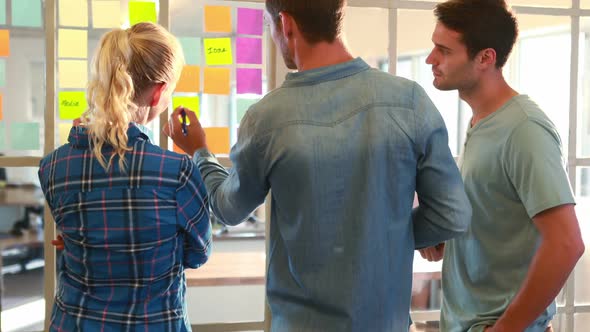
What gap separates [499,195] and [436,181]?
0.26 meters

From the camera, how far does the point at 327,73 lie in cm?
109

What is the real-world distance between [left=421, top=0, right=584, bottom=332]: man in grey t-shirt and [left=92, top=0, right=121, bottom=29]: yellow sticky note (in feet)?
2.53

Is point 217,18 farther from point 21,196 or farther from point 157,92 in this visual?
point 21,196

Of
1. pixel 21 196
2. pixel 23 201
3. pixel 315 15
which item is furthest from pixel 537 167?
pixel 21 196

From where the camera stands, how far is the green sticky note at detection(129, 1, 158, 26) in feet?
4.95

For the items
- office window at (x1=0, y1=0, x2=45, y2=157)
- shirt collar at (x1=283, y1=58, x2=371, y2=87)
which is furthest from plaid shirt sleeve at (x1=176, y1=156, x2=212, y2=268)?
office window at (x1=0, y1=0, x2=45, y2=157)

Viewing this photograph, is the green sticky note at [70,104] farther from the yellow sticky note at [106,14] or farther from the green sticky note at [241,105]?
the green sticky note at [241,105]

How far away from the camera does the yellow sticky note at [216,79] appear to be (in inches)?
61.3

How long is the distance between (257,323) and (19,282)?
25.1 feet

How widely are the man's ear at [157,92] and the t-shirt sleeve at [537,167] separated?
725 millimetres

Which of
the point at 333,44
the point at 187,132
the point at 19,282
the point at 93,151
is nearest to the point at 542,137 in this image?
the point at 333,44

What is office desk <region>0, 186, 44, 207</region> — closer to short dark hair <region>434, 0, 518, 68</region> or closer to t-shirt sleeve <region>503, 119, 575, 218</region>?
short dark hair <region>434, 0, 518, 68</region>

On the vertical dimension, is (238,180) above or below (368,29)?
below

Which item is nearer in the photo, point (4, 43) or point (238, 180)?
point (238, 180)
